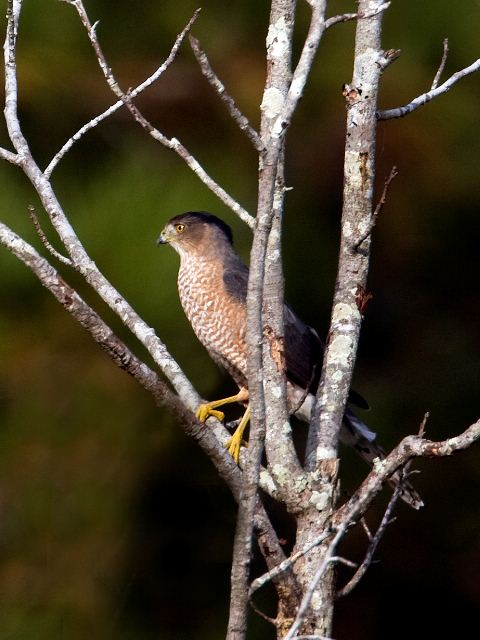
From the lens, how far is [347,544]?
17.4 ft

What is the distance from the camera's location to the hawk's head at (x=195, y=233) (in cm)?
470

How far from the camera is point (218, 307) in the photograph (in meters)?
4.47

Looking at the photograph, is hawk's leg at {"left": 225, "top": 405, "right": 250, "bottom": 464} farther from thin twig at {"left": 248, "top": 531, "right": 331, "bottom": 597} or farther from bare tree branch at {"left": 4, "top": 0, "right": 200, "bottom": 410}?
thin twig at {"left": 248, "top": 531, "right": 331, "bottom": 597}

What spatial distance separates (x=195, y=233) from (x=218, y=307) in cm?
44

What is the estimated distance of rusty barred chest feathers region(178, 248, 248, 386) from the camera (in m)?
4.42

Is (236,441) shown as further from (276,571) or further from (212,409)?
(276,571)

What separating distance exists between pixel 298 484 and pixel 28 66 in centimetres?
386

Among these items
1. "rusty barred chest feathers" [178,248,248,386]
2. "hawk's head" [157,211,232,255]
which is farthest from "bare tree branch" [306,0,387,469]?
"hawk's head" [157,211,232,255]

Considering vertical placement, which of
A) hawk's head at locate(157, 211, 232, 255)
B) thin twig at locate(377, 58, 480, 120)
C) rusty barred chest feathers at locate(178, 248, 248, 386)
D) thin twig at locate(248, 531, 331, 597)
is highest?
hawk's head at locate(157, 211, 232, 255)

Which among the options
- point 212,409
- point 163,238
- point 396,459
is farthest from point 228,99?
point 163,238

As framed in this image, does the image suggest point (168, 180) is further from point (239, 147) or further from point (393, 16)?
point (393, 16)

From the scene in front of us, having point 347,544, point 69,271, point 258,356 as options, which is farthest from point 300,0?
point 258,356

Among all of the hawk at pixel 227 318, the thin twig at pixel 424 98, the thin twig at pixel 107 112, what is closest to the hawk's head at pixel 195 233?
the hawk at pixel 227 318

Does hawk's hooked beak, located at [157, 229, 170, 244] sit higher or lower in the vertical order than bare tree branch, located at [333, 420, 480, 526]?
higher
